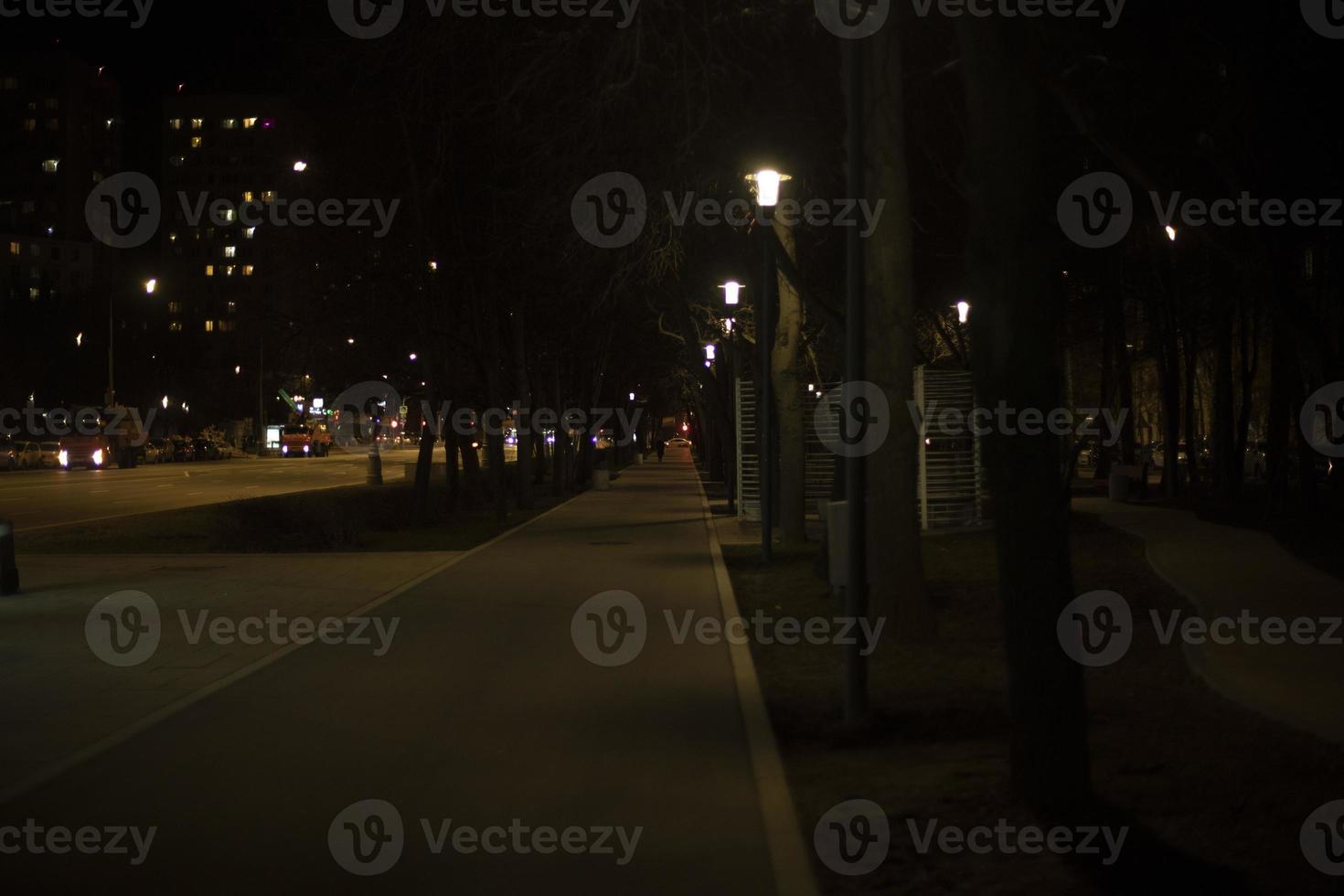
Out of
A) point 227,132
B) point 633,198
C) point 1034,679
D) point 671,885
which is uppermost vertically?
point 227,132

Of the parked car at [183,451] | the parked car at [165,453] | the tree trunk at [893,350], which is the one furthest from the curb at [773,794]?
the parked car at [183,451]

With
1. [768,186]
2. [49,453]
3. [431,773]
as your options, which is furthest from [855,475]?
[49,453]

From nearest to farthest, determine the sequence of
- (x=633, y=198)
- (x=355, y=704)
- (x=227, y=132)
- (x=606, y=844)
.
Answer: (x=606, y=844), (x=355, y=704), (x=633, y=198), (x=227, y=132)

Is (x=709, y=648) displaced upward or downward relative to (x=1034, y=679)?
downward

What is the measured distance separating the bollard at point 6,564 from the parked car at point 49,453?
2353 inches

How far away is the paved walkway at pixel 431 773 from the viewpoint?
609 cm

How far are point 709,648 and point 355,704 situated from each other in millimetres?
3842

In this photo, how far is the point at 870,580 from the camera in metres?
12.9

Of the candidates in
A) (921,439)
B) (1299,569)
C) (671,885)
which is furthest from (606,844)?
(921,439)

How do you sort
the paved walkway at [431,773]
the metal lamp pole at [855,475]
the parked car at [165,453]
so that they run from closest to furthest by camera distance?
the paved walkway at [431,773] → the metal lamp pole at [855,475] → the parked car at [165,453]

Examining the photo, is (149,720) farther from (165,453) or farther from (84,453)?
(165,453)

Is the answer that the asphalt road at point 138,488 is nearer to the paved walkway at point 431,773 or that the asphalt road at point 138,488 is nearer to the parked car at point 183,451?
the parked car at point 183,451

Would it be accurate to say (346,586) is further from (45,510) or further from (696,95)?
(45,510)

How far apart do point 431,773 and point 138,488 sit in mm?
39417
